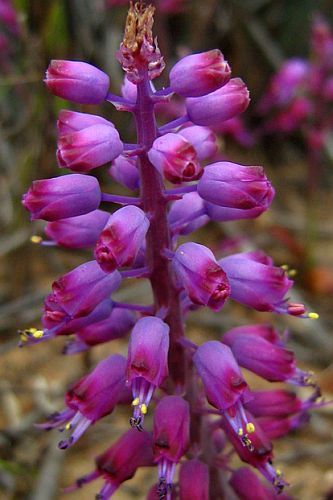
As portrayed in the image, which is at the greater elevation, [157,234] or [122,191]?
[157,234]

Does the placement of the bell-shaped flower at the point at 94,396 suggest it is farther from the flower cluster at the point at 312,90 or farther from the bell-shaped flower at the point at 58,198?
the flower cluster at the point at 312,90

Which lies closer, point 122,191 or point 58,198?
point 58,198

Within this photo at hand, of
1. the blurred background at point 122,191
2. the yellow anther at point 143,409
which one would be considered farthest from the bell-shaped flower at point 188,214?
the blurred background at point 122,191

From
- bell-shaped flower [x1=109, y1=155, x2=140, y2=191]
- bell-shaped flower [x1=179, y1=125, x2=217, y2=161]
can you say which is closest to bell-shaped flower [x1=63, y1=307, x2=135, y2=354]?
bell-shaped flower [x1=109, y1=155, x2=140, y2=191]

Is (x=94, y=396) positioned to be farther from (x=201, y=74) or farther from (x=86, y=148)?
(x=201, y=74)

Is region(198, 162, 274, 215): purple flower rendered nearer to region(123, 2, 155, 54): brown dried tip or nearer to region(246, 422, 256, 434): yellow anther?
Result: region(123, 2, 155, 54): brown dried tip

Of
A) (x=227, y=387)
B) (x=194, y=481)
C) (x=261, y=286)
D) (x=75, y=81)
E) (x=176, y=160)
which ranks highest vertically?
(x=75, y=81)

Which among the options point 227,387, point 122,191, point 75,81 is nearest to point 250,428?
point 227,387
